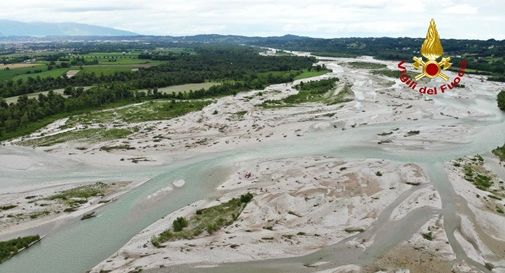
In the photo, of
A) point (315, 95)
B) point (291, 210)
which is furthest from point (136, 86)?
point (291, 210)

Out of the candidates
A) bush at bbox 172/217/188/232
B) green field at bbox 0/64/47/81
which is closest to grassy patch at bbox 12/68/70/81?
green field at bbox 0/64/47/81

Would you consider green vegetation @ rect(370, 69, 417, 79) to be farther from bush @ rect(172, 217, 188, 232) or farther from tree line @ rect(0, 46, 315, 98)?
bush @ rect(172, 217, 188, 232)

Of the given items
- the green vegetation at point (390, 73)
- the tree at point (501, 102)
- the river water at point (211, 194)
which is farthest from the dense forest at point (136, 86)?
the tree at point (501, 102)

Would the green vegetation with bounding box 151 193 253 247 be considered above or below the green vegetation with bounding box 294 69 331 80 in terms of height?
below

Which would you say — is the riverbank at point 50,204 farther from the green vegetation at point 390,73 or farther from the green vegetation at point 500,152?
the green vegetation at point 390,73

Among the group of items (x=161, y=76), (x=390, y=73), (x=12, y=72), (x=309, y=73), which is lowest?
(x=12, y=72)

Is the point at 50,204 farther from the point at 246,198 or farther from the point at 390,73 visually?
the point at 390,73
